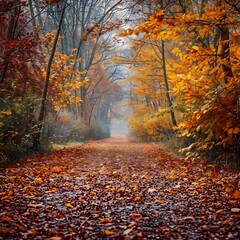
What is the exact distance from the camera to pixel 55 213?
325 cm

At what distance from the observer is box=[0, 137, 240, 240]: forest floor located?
2.68m

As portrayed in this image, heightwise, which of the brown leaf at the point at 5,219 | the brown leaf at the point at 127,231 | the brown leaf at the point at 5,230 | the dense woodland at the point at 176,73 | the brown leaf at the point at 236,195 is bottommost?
the brown leaf at the point at 236,195

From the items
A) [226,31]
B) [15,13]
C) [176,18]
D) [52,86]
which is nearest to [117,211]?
[176,18]

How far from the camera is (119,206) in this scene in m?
3.63

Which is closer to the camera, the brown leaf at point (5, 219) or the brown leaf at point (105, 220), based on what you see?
the brown leaf at point (5, 219)

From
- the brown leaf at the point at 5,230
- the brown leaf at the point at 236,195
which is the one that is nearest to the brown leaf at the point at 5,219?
the brown leaf at the point at 5,230

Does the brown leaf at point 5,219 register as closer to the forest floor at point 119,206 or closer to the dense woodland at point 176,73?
the forest floor at point 119,206

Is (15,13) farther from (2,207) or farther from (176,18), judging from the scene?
(2,207)

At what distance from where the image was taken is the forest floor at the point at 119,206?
8.80ft

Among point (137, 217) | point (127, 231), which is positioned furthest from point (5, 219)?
point (137, 217)

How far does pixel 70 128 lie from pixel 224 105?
41.1 feet

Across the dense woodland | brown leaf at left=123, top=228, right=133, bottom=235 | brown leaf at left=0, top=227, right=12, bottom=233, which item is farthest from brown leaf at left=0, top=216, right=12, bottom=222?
the dense woodland

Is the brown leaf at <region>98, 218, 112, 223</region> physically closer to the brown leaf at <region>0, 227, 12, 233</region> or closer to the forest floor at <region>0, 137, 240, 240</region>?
the forest floor at <region>0, 137, 240, 240</region>

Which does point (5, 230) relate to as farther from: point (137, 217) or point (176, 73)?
point (176, 73)
